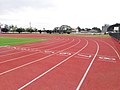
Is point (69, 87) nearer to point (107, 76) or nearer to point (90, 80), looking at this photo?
point (90, 80)

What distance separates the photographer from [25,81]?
16.9ft

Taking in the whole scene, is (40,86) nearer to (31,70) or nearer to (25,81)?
(25,81)

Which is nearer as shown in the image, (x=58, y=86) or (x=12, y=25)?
(x=58, y=86)

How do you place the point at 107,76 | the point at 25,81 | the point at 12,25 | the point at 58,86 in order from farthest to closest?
the point at 12,25, the point at 107,76, the point at 25,81, the point at 58,86

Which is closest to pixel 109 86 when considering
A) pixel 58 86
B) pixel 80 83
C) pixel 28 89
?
pixel 80 83

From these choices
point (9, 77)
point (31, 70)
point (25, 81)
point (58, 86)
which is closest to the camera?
point (58, 86)

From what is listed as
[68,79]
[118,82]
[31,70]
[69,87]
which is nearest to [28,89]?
[69,87]

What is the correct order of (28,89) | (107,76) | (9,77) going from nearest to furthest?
(28,89) → (9,77) → (107,76)

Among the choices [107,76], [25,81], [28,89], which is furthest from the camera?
Answer: [107,76]

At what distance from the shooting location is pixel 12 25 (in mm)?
102500

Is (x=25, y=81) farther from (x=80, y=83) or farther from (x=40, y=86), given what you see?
(x=80, y=83)

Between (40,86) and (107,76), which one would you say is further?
(107,76)

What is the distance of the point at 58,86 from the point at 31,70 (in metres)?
2.07

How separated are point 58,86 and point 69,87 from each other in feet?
1.11
